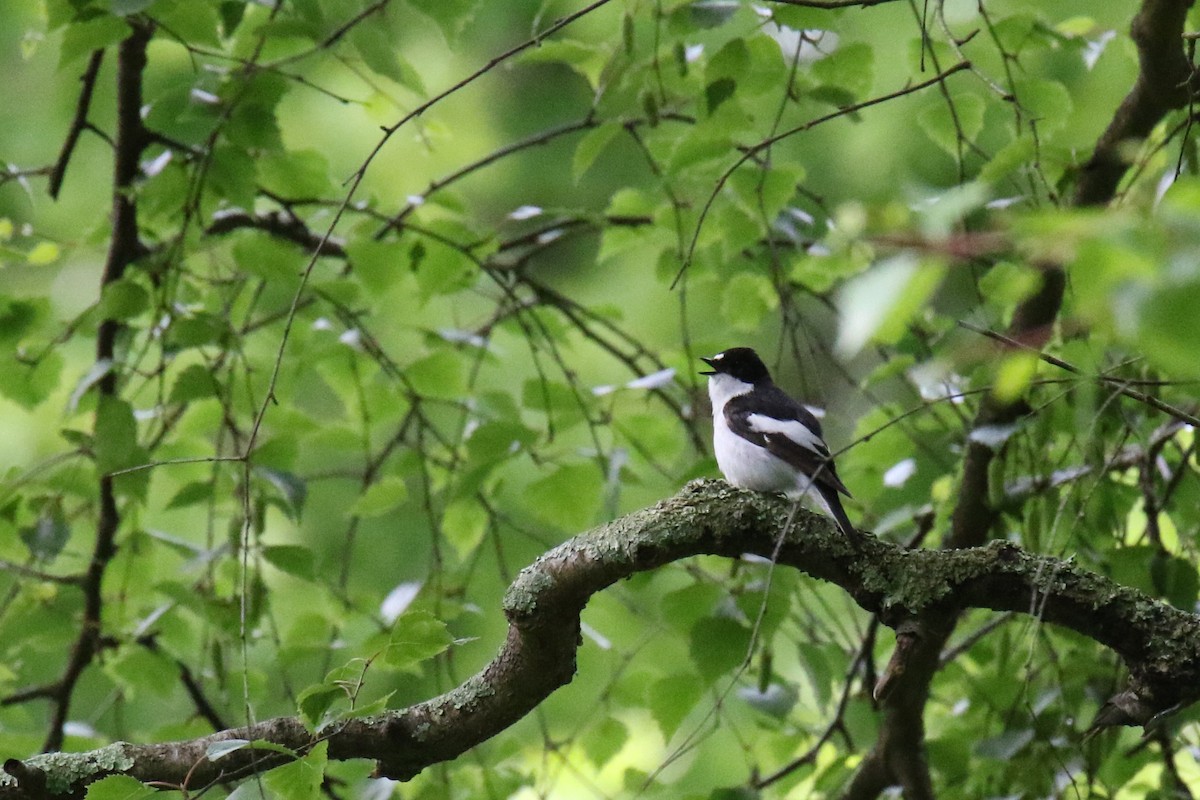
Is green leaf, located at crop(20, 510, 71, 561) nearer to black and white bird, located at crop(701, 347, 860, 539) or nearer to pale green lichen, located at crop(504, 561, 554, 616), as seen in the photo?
pale green lichen, located at crop(504, 561, 554, 616)

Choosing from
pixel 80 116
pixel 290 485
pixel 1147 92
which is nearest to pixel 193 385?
pixel 290 485

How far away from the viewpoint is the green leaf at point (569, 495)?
3436 millimetres

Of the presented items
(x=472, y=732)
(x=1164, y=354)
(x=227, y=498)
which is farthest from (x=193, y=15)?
(x=1164, y=354)

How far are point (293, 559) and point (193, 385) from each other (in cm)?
51

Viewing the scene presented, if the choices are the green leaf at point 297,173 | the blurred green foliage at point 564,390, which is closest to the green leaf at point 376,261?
the blurred green foliage at point 564,390

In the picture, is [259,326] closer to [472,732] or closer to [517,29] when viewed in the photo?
[472,732]

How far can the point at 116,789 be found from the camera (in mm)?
1788

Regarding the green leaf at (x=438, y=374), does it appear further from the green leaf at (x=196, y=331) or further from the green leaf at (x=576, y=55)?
the green leaf at (x=576, y=55)

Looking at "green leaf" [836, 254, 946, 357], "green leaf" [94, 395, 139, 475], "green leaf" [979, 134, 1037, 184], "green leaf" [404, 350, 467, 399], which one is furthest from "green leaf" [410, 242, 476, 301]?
"green leaf" [836, 254, 946, 357]

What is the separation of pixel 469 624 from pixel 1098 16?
411 centimetres

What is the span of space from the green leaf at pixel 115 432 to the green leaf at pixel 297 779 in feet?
4.82

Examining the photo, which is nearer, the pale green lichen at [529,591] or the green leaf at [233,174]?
the pale green lichen at [529,591]

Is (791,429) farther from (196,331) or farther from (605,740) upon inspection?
(196,331)

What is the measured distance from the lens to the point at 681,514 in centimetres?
226
